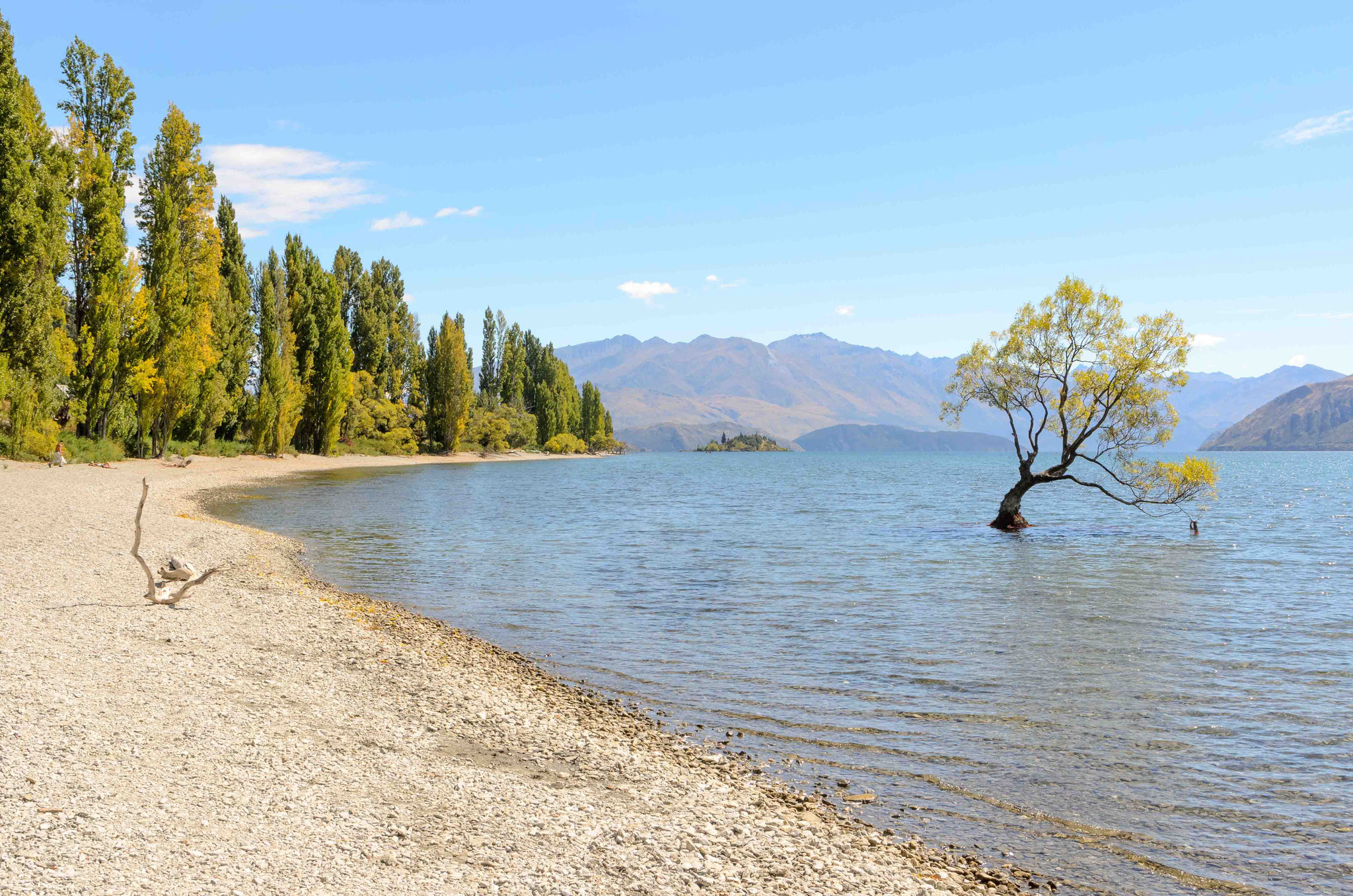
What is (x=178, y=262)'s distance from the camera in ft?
200

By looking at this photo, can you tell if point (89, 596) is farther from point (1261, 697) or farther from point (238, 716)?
point (1261, 697)

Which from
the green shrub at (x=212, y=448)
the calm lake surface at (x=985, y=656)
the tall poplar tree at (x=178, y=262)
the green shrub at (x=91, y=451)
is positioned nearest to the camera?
the calm lake surface at (x=985, y=656)

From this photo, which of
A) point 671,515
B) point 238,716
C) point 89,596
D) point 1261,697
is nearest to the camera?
point 238,716

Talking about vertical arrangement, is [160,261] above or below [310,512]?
above

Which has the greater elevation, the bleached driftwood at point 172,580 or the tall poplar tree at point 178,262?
the tall poplar tree at point 178,262

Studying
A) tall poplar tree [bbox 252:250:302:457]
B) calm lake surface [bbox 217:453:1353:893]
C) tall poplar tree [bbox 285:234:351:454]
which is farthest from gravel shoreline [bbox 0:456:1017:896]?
tall poplar tree [bbox 285:234:351:454]

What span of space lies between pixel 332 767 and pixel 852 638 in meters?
12.3

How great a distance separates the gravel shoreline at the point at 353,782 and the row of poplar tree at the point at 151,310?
39050 mm

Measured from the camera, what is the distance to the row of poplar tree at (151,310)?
46.8m

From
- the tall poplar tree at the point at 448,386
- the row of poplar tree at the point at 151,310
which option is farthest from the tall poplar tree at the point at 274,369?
the tall poplar tree at the point at 448,386

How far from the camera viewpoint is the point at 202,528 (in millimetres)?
31188

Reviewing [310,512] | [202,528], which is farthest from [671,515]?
[202,528]

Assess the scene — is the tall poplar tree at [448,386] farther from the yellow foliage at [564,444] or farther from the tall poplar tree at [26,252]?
the tall poplar tree at [26,252]

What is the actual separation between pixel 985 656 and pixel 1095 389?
26.6 metres
